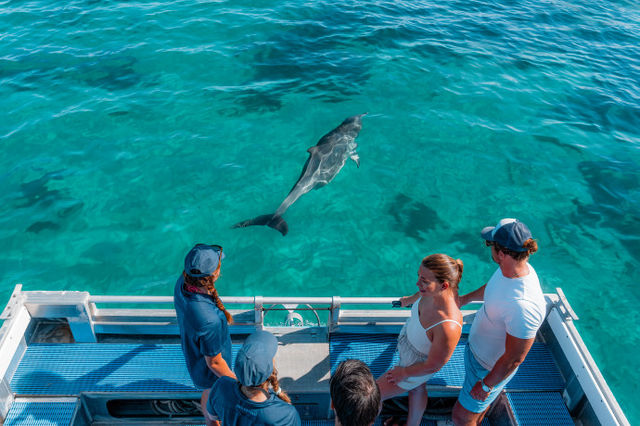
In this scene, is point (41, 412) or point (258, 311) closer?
point (41, 412)

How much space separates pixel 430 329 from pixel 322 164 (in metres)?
7.27

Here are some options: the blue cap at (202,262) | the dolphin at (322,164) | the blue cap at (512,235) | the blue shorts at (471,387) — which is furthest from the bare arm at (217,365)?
the dolphin at (322,164)

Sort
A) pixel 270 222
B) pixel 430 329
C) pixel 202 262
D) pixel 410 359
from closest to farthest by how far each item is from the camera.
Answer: pixel 202 262, pixel 430 329, pixel 410 359, pixel 270 222

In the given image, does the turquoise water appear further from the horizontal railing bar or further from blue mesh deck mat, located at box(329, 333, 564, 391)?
the horizontal railing bar

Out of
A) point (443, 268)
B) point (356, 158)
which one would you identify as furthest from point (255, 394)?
point (356, 158)

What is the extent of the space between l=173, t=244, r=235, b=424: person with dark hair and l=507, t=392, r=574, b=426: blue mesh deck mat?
10.9 feet

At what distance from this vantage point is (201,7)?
19.8 metres

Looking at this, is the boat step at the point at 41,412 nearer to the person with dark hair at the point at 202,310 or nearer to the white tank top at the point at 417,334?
the person with dark hair at the point at 202,310

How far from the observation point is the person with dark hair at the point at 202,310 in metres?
3.65

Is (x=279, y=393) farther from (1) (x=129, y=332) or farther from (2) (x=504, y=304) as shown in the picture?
(1) (x=129, y=332)

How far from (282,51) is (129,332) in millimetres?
13526

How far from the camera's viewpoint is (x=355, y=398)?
10.2ft

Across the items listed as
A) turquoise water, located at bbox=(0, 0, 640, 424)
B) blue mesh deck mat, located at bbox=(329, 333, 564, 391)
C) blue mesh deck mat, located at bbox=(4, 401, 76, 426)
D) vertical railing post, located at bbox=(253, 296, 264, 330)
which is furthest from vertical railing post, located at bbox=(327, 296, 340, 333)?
turquoise water, located at bbox=(0, 0, 640, 424)

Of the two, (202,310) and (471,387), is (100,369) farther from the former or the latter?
(471,387)
